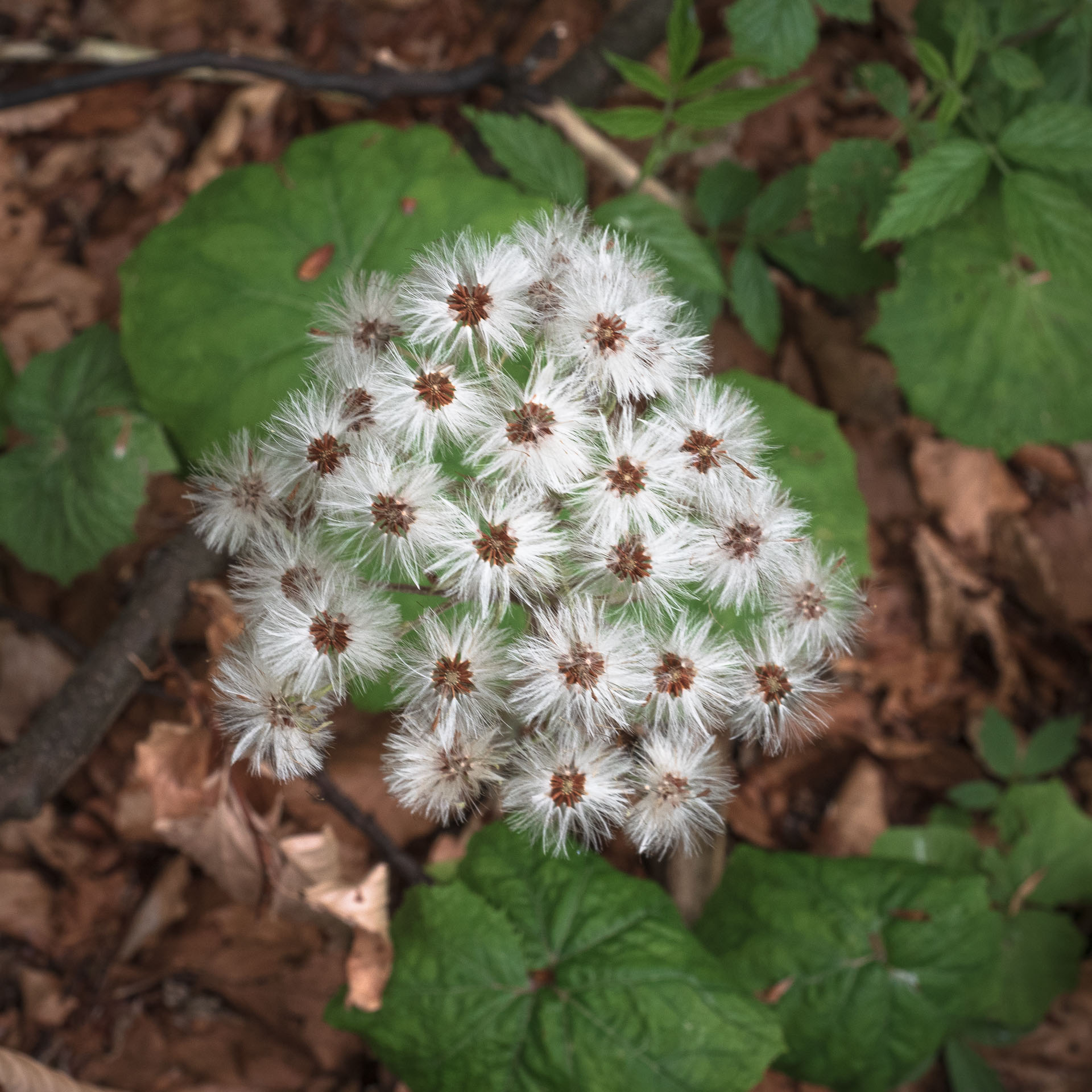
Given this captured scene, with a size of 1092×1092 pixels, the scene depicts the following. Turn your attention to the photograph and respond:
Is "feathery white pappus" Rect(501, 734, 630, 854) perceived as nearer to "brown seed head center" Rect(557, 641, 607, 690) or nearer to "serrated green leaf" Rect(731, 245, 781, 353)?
"brown seed head center" Rect(557, 641, 607, 690)

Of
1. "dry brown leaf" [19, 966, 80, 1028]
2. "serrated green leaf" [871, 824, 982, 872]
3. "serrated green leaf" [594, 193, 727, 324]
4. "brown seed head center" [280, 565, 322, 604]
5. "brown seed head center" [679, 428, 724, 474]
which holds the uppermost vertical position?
"serrated green leaf" [594, 193, 727, 324]

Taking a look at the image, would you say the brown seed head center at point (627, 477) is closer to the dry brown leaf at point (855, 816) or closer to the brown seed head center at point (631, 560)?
the brown seed head center at point (631, 560)

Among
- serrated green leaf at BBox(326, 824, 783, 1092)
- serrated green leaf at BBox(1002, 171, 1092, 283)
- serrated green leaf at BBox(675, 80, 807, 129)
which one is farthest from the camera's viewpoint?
serrated green leaf at BBox(1002, 171, 1092, 283)

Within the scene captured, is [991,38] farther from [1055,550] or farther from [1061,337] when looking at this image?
[1055,550]

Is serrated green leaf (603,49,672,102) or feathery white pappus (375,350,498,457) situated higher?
serrated green leaf (603,49,672,102)

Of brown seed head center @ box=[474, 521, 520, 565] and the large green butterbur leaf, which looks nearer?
brown seed head center @ box=[474, 521, 520, 565]

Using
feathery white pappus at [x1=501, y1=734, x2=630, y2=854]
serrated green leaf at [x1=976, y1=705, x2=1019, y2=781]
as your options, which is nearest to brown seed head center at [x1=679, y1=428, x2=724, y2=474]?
feathery white pappus at [x1=501, y1=734, x2=630, y2=854]

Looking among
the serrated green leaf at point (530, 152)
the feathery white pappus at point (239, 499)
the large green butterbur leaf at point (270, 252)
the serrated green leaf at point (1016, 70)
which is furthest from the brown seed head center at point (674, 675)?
the serrated green leaf at point (1016, 70)
